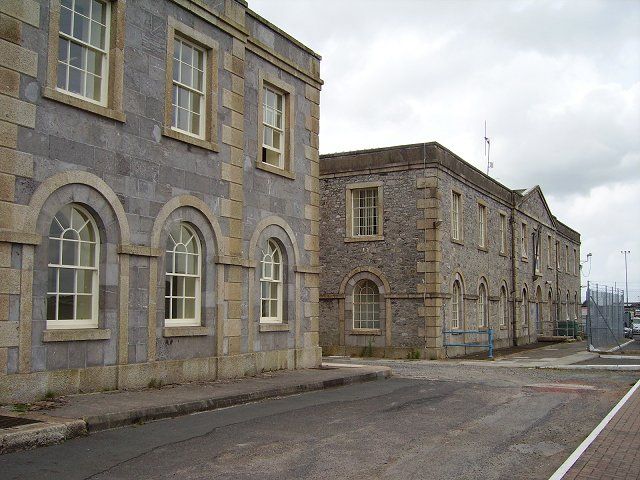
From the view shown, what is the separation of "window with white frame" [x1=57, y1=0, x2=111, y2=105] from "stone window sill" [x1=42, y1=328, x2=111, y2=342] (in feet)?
12.6

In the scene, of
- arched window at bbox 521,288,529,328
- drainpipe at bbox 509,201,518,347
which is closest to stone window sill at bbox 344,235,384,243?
drainpipe at bbox 509,201,518,347

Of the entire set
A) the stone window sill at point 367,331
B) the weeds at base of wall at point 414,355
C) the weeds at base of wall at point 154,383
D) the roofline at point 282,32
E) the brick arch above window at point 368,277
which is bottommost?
the weeds at base of wall at point 414,355

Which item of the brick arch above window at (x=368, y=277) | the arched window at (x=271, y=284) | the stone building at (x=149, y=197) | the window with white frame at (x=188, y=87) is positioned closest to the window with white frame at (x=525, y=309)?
the brick arch above window at (x=368, y=277)

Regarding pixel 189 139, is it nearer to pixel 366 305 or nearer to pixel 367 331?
pixel 367 331

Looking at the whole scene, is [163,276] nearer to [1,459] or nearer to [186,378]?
[186,378]

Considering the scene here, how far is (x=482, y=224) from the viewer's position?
3053cm

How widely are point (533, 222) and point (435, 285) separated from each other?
53.1 feet

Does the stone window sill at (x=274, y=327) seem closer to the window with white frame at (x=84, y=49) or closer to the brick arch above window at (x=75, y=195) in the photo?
the brick arch above window at (x=75, y=195)

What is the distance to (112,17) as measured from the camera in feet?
39.9

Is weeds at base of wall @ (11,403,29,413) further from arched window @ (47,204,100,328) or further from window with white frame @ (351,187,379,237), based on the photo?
window with white frame @ (351,187,379,237)

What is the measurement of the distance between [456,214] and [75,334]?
1910 centimetres

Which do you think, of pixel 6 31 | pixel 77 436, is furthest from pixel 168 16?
pixel 77 436

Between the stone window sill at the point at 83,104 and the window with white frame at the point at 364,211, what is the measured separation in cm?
1518

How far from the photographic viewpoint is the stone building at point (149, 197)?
10.4 metres
